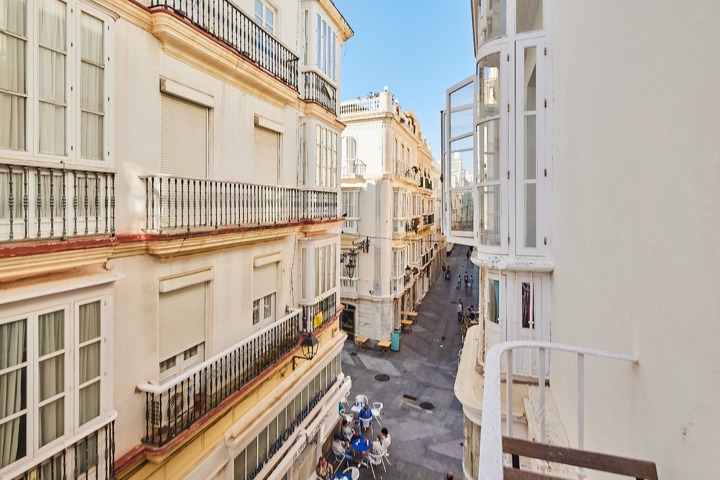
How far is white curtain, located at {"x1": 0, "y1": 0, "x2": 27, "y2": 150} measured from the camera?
151 inches

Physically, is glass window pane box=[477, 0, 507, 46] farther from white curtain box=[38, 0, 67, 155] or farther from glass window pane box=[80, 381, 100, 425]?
glass window pane box=[80, 381, 100, 425]

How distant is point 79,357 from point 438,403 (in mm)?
15048

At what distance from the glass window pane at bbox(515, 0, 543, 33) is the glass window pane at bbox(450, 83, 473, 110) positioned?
142cm

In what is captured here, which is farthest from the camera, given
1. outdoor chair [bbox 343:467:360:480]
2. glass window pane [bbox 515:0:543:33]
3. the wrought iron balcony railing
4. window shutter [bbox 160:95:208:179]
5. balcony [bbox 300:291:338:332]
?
outdoor chair [bbox 343:467:360:480]

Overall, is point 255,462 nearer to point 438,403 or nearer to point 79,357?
point 79,357

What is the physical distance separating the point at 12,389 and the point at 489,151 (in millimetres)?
7788

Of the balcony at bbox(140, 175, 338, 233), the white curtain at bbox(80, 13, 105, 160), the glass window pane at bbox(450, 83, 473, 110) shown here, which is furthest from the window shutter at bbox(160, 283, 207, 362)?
the glass window pane at bbox(450, 83, 473, 110)

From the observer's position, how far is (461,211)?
8.80 metres

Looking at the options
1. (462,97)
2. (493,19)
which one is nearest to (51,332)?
(462,97)

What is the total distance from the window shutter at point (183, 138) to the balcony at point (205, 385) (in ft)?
10.7

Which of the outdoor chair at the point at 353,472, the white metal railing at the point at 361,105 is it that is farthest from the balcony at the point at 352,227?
the outdoor chair at the point at 353,472

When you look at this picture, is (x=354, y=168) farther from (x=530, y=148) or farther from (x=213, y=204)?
(x=213, y=204)

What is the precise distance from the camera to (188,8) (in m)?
6.31

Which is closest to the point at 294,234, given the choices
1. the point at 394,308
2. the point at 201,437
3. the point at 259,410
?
the point at 259,410
